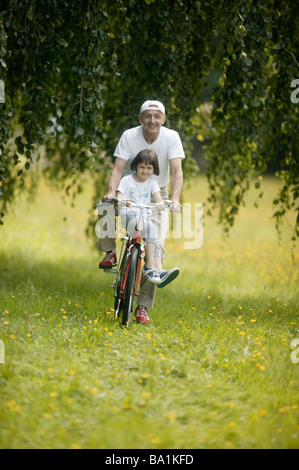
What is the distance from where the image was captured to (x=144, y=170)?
3.84 meters

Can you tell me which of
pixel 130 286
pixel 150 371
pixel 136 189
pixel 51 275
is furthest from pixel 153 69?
pixel 150 371

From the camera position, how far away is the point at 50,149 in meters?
6.61

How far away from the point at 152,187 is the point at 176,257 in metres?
4.68

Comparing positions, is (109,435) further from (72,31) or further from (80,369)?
(72,31)

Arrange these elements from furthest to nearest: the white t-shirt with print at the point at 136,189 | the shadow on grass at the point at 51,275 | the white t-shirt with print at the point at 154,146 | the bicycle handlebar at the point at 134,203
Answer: the shadow on grass at the point at 51,275, the white t-shirt with print at the point at 154,146, the white t-shirt with print at the point at 136,189, the bicycle handlebar at the point at 134,203

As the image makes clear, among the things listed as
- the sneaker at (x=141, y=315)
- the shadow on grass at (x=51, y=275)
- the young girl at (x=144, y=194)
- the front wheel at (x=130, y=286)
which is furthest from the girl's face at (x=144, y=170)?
the shadow on grass at (x=51, y=275)

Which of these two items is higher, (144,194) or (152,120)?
(152,120)

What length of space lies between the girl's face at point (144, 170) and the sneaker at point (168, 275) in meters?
0.71

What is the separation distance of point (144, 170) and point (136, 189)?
0.15 m

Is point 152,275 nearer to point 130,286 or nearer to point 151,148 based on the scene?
point 130,286

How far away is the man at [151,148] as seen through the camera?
3.89 metres

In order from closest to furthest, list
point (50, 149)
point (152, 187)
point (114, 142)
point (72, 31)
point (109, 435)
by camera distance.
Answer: point (109, 435) → point (152, 187) → point (72, 31) → point (114, 142) → point (50, 149)

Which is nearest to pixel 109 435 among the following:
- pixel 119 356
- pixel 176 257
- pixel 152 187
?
pixel 119 356

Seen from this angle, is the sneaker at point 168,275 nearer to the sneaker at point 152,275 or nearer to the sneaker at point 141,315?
the sneaker at point 152,275
